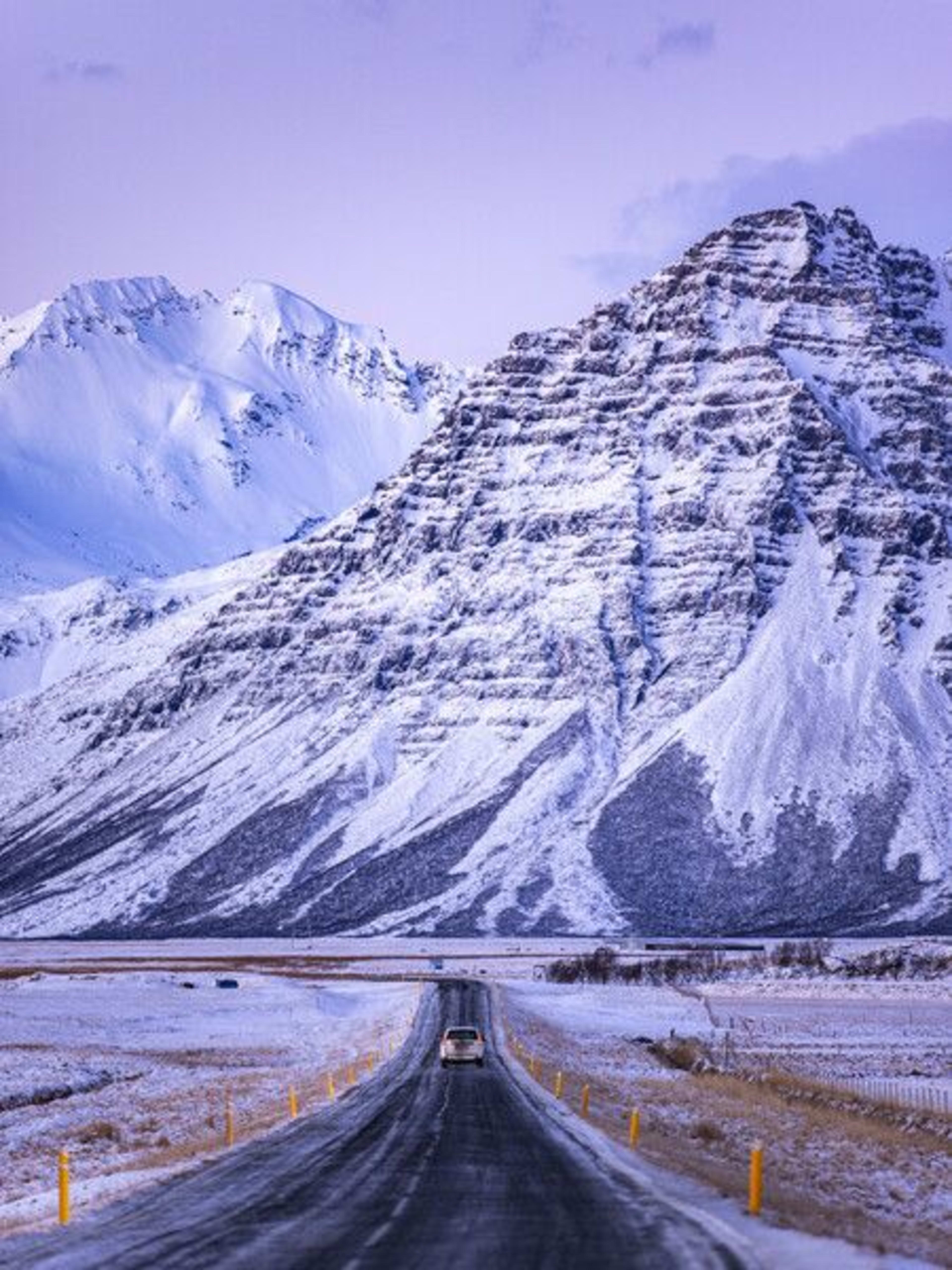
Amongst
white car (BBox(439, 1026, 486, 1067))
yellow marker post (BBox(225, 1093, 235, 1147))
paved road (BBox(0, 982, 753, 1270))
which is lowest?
paved road (BBox(0, 982, 753, 1270))

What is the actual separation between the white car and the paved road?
22584mm

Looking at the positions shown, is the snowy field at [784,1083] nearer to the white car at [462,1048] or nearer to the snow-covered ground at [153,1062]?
the white car at [462,1048]

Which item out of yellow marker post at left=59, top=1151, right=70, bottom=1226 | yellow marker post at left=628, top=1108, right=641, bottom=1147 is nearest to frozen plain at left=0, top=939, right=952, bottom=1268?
yellow marker post at left=59, top=1151, right=70, bottom=1226

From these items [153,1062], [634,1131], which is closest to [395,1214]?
[634,1131]

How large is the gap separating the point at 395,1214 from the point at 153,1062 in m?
51.9

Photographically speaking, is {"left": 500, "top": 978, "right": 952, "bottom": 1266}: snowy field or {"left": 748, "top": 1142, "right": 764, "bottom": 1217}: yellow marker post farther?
{"left": 500, "top": 978, "right": 952, "bottom": 1266}: snowy field

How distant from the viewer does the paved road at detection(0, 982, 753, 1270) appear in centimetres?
2642

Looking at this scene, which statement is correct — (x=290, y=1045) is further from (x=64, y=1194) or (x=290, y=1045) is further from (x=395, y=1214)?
(x=64, y=1194)

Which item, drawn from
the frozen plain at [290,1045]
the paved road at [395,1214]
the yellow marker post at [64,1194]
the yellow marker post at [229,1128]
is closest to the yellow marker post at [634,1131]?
the paved road at [395,1214]

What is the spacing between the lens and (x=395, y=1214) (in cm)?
3161

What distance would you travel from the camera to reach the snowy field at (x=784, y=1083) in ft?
114

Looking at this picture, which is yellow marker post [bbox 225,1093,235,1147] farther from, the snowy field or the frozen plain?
the snowy field

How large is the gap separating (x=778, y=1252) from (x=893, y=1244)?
6.87 feet

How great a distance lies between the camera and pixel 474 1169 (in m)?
38.7
